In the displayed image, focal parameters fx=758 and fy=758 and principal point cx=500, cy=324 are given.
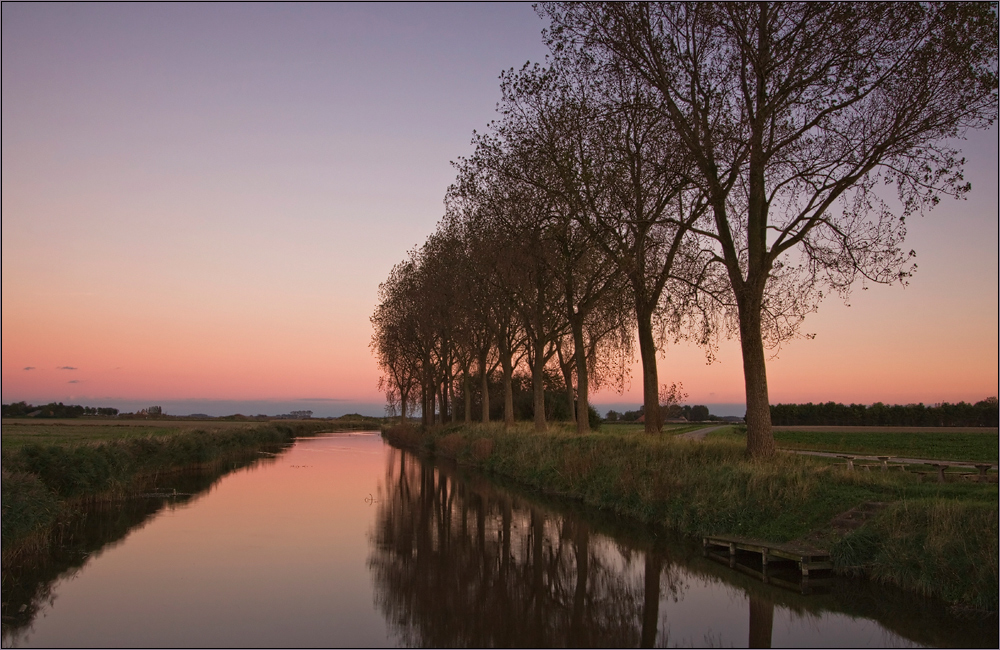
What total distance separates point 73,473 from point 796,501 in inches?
726

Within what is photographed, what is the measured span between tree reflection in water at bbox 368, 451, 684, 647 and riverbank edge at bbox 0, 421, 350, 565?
6993mm

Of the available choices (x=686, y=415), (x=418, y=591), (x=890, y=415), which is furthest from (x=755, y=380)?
(x=686, y=415)

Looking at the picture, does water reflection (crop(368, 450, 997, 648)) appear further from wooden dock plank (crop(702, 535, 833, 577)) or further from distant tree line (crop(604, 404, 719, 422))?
distant tree line (crop(604, 404, 719, 422))

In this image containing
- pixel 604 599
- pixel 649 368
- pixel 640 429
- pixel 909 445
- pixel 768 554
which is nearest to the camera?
pixel 604 599

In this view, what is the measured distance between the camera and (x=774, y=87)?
18.8m

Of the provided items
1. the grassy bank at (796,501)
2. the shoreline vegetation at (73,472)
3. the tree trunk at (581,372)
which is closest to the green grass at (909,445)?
the grassy bank at (796,501)

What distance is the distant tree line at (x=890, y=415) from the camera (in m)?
A: 49.5

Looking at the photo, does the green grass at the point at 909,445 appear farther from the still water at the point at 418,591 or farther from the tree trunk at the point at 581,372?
the still water at the point at 418,591

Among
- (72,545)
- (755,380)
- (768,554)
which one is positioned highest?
(755,380)

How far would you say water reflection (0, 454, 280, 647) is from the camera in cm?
1170

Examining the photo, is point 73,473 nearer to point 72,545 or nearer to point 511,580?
point 72,545

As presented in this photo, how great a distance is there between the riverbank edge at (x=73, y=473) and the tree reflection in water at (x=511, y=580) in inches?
275

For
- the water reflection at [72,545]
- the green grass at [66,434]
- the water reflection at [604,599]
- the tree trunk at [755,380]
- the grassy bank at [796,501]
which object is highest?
the tree trunk at [755,380]

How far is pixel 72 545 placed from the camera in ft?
55.0
